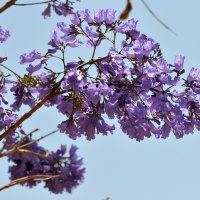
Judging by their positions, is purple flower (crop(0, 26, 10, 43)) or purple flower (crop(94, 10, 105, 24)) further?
purple flower (crop(0, 26, 10, 43))

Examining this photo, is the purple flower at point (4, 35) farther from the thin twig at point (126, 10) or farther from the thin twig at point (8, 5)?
the thin twig at point (126, 10)

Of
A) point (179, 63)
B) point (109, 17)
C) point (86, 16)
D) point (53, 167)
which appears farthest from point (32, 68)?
point (179, 63)

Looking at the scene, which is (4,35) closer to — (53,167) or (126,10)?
(53,167)

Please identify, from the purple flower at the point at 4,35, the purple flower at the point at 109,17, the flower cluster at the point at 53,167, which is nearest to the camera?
the flower cluster at the point at 53,167

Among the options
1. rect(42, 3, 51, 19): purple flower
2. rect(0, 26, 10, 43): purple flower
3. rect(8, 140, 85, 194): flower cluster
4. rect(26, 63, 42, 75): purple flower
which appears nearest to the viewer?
rect(8, 140, 85, 194): flower cluster

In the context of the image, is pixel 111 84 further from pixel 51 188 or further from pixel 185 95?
pixel 51 188

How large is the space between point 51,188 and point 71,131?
63 centimetres

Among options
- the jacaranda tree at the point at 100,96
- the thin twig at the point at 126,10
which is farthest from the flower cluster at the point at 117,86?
the thin twig at the point at 126,10

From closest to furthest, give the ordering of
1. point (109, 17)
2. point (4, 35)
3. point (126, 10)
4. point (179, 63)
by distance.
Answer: point (126, 10) < point (179, 63) < point (109, 17) < point (4, 35)

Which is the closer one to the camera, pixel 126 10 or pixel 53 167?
pixel 126 10

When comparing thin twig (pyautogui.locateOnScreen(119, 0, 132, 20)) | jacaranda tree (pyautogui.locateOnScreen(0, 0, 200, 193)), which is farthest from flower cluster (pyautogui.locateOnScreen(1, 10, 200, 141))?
thin twig (pyautogui.locateOnScreen(119, 0, 132, 20))

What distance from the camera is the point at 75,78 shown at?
290 cm

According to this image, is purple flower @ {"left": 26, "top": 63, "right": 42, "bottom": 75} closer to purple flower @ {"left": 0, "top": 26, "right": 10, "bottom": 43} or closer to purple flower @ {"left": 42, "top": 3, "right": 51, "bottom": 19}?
purple flower @ {"left": 0, "top": 26, "right": 10, "bottom": 43}

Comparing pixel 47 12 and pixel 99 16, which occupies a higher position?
pixel 47 12
